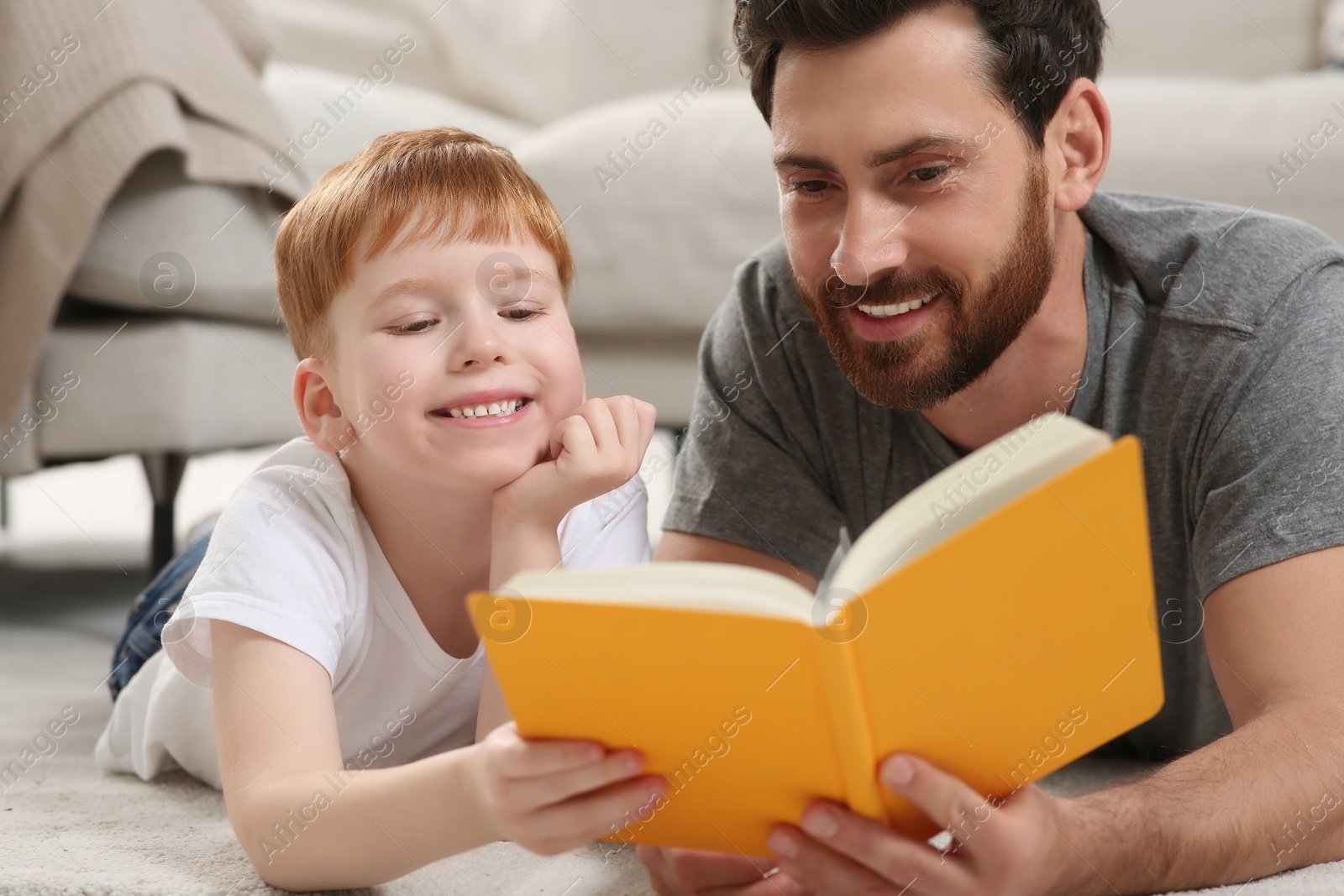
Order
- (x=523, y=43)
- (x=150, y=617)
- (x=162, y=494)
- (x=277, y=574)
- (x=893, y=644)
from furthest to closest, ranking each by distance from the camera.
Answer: (x=523, y=43) < (x=162, y=494) < (x=150, y=617) < (x=277, y=574) < (x=893, y=644)

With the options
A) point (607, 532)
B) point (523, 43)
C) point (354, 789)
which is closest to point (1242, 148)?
point (607, 532)

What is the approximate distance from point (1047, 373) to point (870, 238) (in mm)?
239

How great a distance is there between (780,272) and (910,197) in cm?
25

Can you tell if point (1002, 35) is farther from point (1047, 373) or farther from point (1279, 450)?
point (1279, 450)

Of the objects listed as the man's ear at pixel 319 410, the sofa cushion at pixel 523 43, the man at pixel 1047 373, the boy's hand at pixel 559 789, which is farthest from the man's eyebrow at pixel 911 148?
the sofa cushion at pixel 523 43

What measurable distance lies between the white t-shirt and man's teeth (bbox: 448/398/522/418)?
133mm

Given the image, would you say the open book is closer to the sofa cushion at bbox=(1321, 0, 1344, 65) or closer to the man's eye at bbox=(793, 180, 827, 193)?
the man's eye at bbox=(793, 180, 827, 193)

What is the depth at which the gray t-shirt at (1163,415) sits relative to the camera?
93cm

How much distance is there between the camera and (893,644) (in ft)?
1.92

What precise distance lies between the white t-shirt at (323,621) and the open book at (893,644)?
332 mm

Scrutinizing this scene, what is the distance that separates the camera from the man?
2.56 ft

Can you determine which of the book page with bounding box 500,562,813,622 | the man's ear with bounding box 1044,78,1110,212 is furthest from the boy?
the man's ear with bounding box 1044,78,1110,212

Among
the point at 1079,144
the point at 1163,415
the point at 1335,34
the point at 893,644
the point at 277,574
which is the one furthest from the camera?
the point at 1335,34

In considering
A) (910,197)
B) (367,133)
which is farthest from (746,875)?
(367,133)
